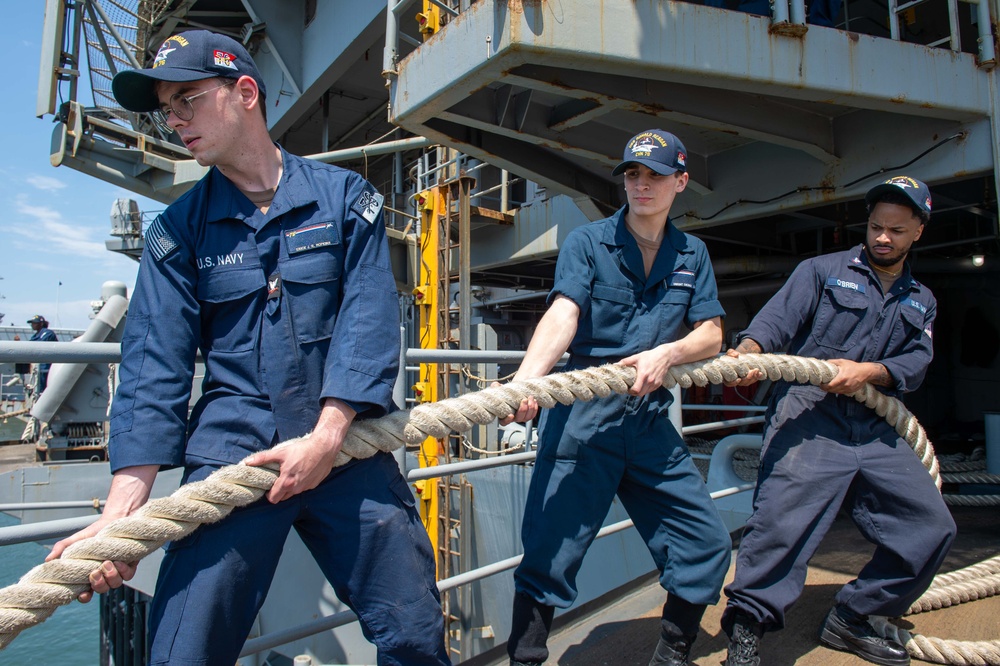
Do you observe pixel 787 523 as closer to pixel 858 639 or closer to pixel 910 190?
pixel 858 639

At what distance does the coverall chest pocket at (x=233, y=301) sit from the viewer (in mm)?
1445

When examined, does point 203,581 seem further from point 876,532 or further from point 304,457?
point 876,532

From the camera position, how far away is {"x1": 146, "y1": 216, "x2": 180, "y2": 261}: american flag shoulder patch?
1426 mm

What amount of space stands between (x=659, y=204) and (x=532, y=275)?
8850 mm

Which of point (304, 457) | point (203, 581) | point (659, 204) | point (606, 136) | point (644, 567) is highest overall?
point (606, 136)

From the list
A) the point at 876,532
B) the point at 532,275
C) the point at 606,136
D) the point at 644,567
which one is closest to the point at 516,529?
the point at 644,567

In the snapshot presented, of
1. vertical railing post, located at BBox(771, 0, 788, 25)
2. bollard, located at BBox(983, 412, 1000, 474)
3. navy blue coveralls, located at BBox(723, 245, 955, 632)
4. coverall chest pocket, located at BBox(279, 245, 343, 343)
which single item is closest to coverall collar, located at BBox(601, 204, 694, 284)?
navy blue coveralls, located at BBox(723, 245, 955, 632)

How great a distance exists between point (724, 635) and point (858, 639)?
48 cm

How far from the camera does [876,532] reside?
7.68 feet

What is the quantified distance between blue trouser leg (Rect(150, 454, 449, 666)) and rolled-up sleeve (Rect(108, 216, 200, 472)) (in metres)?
0.21

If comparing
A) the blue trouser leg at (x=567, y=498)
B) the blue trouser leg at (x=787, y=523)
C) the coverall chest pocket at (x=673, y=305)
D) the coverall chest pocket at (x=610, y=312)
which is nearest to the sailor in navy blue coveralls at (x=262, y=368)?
the blue trouser leg at (x=567, y=498)

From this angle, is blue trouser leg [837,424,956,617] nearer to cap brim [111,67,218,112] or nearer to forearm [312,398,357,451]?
forearm [312,398,357,451]

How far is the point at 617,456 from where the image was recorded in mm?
2039

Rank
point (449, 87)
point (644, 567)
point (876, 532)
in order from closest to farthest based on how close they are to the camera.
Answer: point (876, 532), point (449, 87), point (644, 567)
